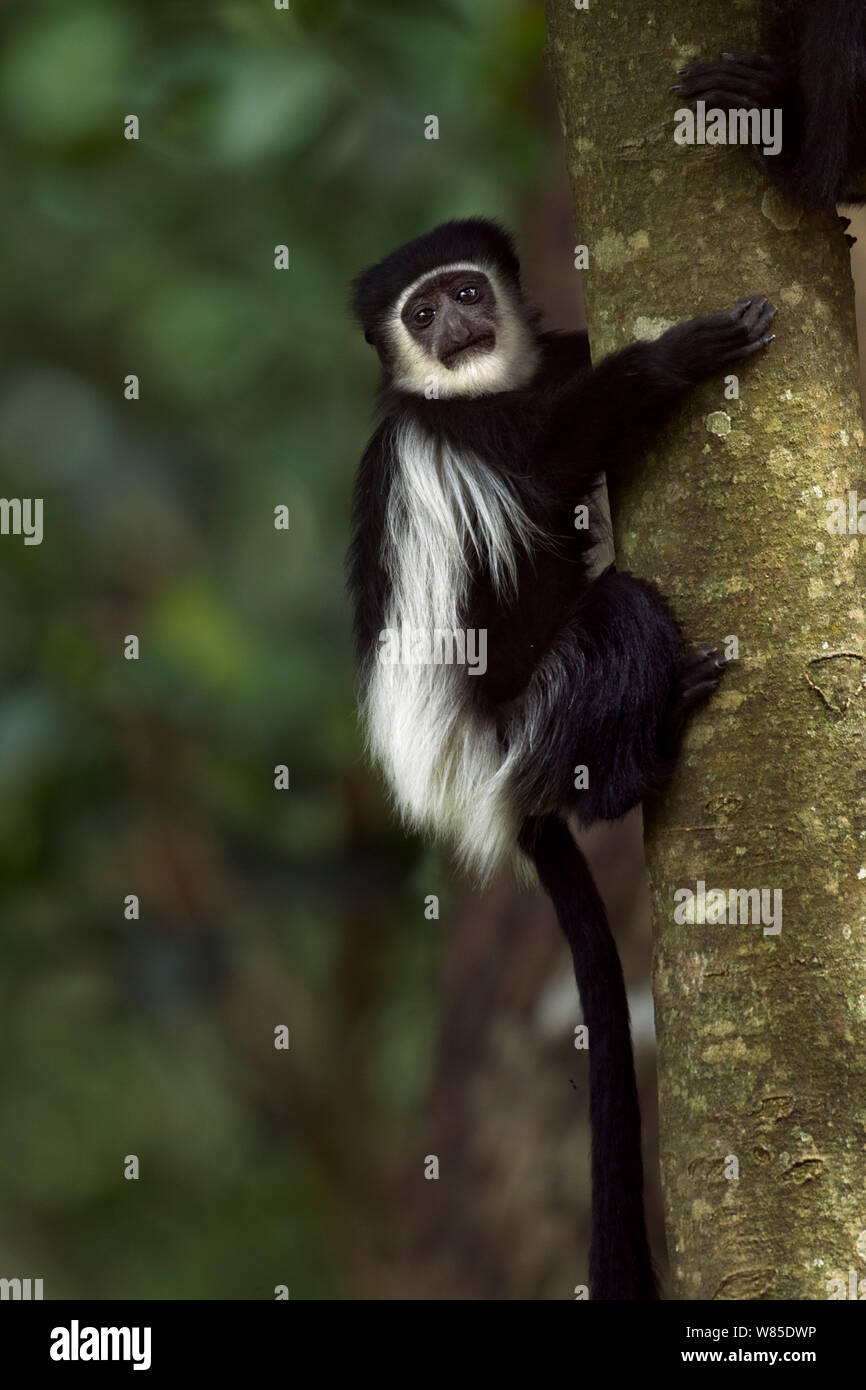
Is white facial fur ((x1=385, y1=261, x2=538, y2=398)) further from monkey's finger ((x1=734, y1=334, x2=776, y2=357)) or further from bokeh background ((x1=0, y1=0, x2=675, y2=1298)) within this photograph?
monkey's finger ((x1=734, y1=334, x2=776, y2=357))

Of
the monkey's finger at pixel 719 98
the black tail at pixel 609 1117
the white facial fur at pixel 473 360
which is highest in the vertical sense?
the white facial fur at pixel 473 360

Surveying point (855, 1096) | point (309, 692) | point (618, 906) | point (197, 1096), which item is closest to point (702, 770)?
point (855, 1096)

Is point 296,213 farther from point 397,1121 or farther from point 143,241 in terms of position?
point 397,1121

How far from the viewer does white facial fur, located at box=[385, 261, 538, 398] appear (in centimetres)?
320

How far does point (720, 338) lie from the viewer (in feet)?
6.91

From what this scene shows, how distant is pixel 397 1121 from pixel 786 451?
3.88 metres

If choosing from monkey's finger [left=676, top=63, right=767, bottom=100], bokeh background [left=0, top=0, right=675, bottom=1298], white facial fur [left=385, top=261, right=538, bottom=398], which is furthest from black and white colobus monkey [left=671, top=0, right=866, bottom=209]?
bokeh background [left=0, top=0, right=675, bottom=1298]

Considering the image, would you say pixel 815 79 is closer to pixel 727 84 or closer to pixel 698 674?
pixel 727 84

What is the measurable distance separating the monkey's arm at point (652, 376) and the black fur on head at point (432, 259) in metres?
0.92

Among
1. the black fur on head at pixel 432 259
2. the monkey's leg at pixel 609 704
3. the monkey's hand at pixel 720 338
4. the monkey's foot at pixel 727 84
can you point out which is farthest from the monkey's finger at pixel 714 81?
the black fur on head at pixel 432 259

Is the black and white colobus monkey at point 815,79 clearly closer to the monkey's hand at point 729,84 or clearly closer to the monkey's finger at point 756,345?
the monkey's hand at point 729,84

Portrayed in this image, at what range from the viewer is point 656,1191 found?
4.29 metres

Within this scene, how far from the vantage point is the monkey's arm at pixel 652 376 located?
83.0 inches

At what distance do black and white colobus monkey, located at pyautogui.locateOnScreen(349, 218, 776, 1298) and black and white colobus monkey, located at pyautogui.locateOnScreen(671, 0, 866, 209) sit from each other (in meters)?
0.32
